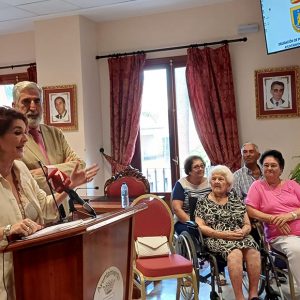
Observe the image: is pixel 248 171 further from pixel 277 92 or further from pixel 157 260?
pixel 157 260

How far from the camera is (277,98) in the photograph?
16.5 feet

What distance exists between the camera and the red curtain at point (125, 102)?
5566 mm

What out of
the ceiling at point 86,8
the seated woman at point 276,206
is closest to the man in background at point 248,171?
the seated woman at point 276,206

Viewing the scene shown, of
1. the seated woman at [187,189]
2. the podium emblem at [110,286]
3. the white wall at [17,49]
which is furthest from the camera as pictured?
the white wall at [17,49]

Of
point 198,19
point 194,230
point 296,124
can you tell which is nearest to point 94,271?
point 194,230

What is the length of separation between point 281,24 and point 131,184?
86.4 inches

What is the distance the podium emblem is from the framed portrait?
159 inches

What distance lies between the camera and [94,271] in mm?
1462

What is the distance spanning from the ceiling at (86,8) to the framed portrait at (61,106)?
913mm

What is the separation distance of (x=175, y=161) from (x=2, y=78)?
9.42 ft

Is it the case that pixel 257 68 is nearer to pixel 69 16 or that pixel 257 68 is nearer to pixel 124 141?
pixel 124 141

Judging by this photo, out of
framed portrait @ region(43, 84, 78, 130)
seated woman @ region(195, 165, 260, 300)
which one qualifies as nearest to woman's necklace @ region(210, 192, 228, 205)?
seated woman @ region(195, 165, 260, 300)

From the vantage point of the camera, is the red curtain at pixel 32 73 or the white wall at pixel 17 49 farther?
the white wall at pixel 17 49

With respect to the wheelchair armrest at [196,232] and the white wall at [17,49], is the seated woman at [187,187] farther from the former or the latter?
the white wall at [17,49]
